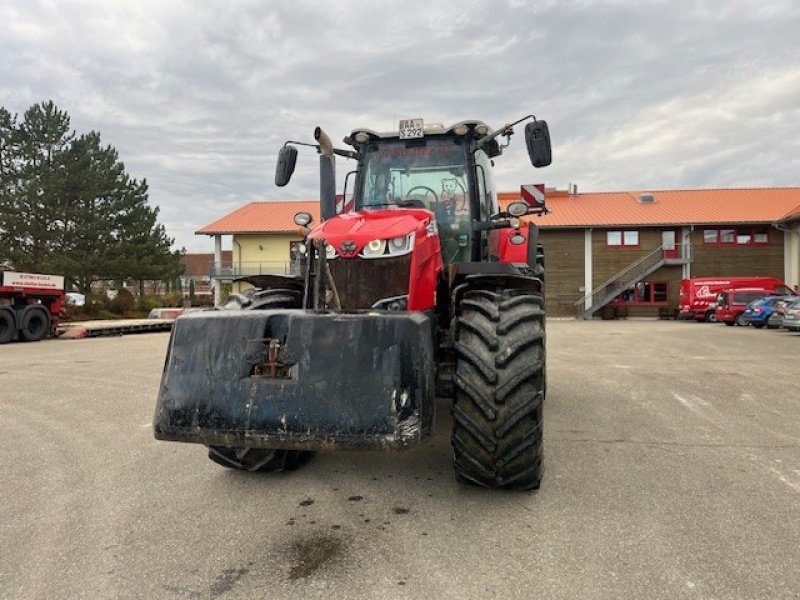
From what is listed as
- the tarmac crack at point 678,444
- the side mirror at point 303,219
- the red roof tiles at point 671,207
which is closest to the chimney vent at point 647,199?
the red roof tiles at point 671,207

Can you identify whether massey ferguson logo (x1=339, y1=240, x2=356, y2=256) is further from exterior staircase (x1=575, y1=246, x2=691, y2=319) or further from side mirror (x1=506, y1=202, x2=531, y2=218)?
exterior staircase (x1=575, y1=246, x2=691, y2=319)

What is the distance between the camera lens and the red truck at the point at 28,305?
18.0 m

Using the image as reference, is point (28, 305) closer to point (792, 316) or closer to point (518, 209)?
point (518, 209)

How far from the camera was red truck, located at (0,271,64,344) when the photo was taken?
18000 millimetres

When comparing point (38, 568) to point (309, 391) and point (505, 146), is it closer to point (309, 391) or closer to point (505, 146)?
point (309, 391)

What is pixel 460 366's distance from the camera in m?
3.59

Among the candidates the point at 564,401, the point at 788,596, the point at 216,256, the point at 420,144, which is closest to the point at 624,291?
the point at 216,256

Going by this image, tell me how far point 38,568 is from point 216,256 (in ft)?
126

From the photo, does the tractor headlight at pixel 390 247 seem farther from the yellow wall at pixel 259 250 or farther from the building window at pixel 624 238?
the yellow wall at pixel 259 250

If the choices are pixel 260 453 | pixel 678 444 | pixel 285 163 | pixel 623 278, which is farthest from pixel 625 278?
pixel 260 453

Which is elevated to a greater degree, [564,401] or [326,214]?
[326,214]

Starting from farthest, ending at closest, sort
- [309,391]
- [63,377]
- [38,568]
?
[63,377] < [309,391] < [38,568]

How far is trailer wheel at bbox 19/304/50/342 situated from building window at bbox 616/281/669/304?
95.4ft

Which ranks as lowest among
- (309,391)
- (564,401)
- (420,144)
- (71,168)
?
(564,401)
